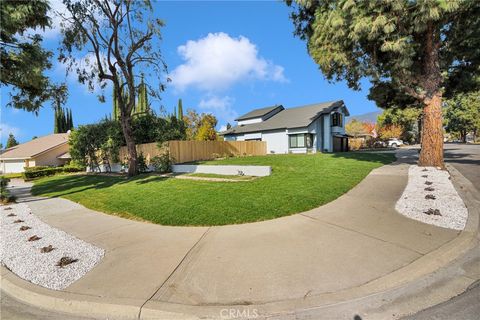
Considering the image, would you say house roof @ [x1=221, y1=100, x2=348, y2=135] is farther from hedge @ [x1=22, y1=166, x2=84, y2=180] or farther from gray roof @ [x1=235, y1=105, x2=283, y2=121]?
hedge @ [x1=22, y1=166, x2=84, y2=180]

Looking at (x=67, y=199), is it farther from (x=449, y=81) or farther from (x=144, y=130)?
(x=449, y=81)

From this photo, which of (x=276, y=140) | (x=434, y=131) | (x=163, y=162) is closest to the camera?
(x=434, y=131)

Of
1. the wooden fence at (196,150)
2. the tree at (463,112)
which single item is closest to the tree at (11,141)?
the wooden fence at (196,150)

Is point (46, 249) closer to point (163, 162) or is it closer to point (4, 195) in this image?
point (4, 195)

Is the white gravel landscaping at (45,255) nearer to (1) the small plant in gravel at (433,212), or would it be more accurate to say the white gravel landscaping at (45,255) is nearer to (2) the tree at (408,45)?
(1) the small plant in gravel at (433,212)

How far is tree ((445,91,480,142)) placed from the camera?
41250 mm

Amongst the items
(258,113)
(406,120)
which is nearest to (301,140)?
(258,113)

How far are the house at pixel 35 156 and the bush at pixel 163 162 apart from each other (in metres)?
21.4

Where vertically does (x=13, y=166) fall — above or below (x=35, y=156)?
below

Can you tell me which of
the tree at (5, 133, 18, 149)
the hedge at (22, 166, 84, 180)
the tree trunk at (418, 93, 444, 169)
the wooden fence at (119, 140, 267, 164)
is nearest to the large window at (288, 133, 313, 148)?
the wooden fence at (119, 140, 267, 164)

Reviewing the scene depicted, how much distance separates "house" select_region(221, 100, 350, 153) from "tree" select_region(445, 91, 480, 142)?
26.4 meters

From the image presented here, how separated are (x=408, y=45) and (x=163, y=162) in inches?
563

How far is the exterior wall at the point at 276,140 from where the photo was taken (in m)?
27.7

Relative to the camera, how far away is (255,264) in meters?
3.65
